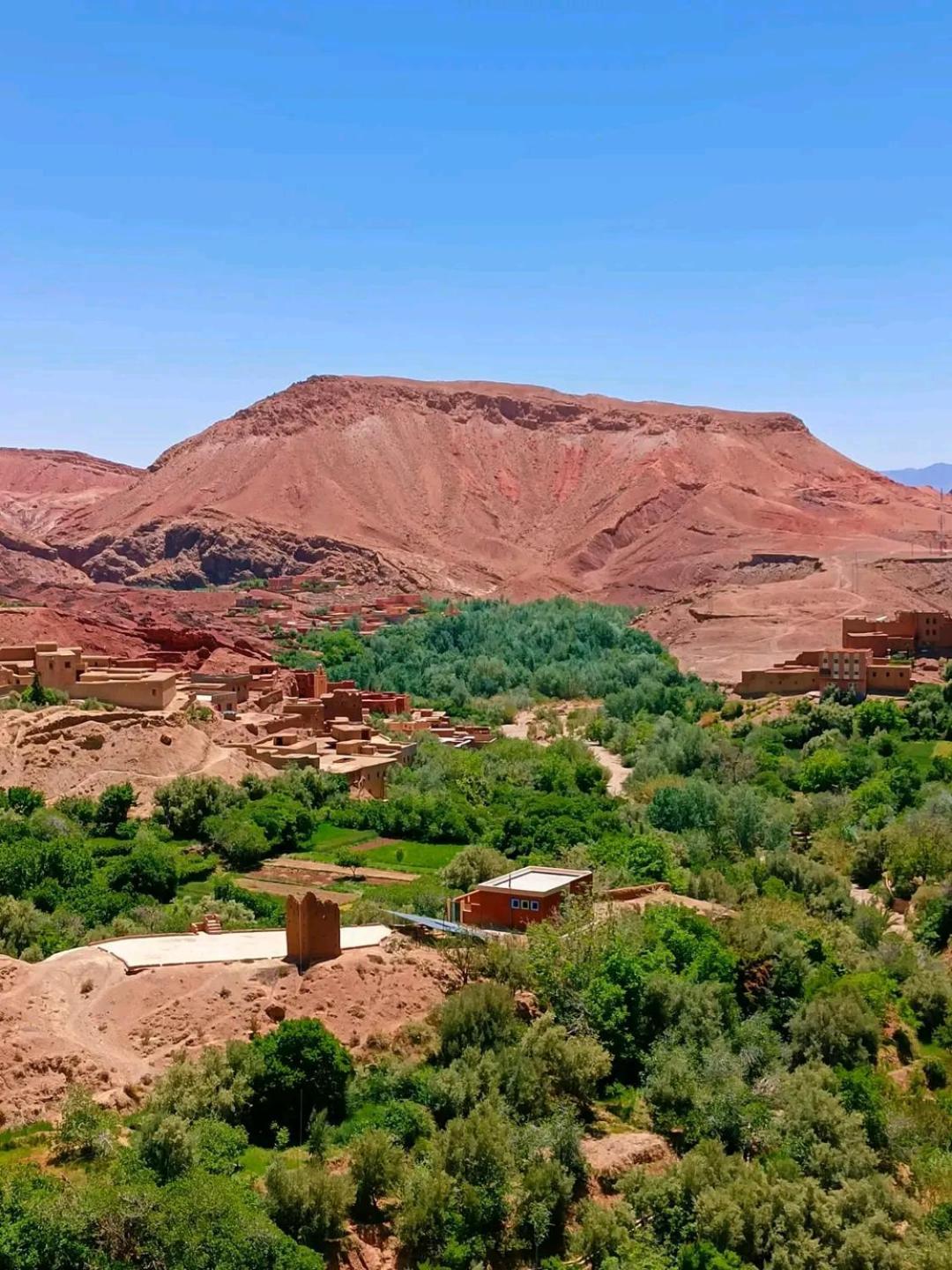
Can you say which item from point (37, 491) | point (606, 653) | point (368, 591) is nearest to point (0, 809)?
point (606, 653)

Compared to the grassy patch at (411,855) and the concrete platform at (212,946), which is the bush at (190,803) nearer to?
the grassy patch at (411,855)

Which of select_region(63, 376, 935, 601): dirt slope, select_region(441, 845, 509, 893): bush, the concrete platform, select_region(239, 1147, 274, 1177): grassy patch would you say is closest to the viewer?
select_region(239, 1147, 274, 1177): grassy patch

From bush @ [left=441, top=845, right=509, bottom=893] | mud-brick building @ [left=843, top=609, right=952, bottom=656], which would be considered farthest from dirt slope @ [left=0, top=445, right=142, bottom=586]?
bush @ [left=441, top=845, right=509, bottom=893]

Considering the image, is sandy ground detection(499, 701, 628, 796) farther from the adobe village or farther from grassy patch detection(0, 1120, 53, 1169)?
grassy patch detection(0, 1120, 53, 1169)

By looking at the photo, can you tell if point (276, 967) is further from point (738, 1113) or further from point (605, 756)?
point (605, 756)

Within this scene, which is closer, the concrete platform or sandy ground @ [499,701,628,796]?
the concrete platform

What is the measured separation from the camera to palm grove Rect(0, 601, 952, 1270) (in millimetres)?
14523

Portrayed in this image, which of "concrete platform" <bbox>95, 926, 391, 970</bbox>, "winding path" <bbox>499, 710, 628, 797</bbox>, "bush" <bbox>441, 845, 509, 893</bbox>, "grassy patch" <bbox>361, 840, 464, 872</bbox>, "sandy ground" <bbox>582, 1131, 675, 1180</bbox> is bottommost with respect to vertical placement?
"sandy ground" <bbox>582, 1131, 675, 1180</bbox>

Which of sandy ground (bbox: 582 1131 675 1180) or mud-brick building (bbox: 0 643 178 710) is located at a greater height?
mud-brick building (bbox: 0 643 178 710)

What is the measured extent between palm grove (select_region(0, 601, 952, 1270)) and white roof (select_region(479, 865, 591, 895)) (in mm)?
798

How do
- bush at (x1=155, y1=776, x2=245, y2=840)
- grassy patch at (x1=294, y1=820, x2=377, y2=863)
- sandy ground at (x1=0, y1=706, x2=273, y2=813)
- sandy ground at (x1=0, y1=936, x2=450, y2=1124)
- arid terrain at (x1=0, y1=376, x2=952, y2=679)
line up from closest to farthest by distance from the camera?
sandy ground at (x1=0, y1=936, x2=450, y2=1124)
grassy patch at (x1=294, y1=820, x2=377, y2=863)
bush at (x1=155, y1=776, x2=245, y2=840)
sandy ground at (x1=0, y1=706, x2=273, y2=813)
arid terrain at (x1=0, y1=376, x2=952, y2=679)

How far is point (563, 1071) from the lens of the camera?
17.5 meters

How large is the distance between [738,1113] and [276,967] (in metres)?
5.25

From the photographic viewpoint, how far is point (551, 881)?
23281 mm
